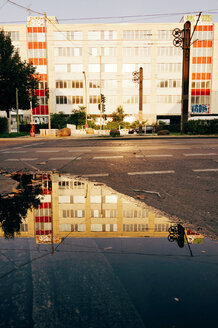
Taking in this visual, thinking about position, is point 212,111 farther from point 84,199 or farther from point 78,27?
point 84,199

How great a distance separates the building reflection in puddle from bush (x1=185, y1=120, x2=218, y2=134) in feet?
77.1

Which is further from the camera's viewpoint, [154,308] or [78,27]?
[78,27]

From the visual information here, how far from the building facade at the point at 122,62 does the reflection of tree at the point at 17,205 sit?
2208 inches

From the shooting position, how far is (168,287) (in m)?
1.73

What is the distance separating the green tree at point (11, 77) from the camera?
1301 inches

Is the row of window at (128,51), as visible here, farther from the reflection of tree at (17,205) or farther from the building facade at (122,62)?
the reflection of tree at (17,205)

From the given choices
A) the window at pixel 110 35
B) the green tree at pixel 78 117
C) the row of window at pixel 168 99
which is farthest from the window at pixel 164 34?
the green tree at pixel 78 117

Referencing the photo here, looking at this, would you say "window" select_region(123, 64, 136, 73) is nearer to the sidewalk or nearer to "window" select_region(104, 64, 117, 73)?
"window" select_region(104, 64, 117, 73)

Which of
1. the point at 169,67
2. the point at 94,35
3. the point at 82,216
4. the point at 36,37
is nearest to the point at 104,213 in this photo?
the point at 82,216

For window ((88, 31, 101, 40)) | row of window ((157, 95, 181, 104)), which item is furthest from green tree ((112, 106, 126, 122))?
window ((88, 31, 101, 40))

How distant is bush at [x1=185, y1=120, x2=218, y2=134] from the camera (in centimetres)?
2661

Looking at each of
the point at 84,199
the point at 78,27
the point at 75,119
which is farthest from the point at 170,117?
the point at 84,199

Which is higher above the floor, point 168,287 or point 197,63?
point 197,63

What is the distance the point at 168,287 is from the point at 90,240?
95cm
